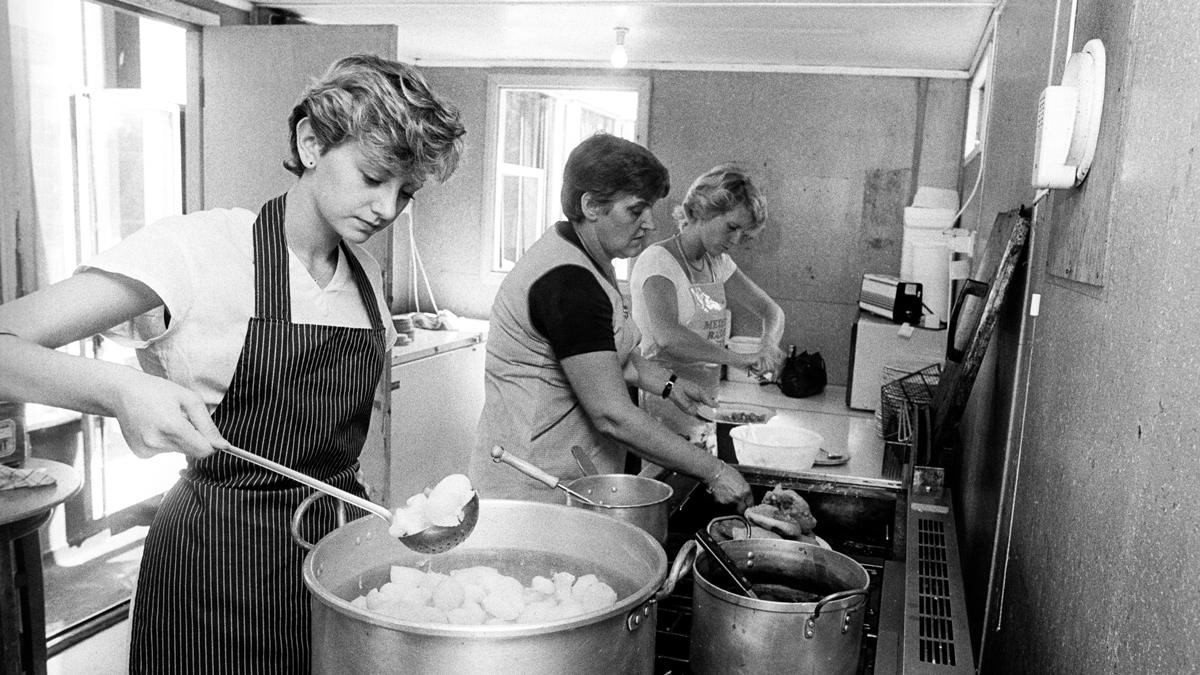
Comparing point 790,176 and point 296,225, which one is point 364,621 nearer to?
point 296,225

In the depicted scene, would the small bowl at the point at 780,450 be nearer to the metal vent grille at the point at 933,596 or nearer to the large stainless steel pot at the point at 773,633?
the metal vent grille at the point at 933,596

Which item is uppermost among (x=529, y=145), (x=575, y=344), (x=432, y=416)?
(x=529, y=145)

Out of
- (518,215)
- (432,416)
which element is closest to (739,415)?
(432,416)

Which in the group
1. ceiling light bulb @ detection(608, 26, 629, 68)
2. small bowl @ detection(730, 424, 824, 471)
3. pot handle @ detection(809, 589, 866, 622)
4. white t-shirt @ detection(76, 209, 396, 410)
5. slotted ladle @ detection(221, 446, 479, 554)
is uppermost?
ceiling light bulb @ detection(608, 26, 629, 68)

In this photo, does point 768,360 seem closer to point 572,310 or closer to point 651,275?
point 651,275

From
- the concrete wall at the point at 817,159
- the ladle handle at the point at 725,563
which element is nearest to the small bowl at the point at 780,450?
the ladle handle at the point at 725,563

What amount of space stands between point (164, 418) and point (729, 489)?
3.57 feet

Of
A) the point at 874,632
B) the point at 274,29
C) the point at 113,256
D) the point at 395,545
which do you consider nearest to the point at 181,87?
the point at 274,29

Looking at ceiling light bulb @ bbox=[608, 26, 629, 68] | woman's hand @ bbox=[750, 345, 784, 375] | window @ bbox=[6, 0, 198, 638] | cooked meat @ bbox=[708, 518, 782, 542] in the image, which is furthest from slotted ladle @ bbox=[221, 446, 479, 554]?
ceiling light bulb @ bbox=[608, 26, 629, 68]

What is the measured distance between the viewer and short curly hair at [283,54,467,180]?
129 cm

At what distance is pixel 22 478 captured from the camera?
8.03 ft

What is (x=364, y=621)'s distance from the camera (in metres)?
0.82

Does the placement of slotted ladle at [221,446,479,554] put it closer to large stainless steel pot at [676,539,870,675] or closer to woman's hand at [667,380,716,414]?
large stainless steel pot at [676,539,870,675]

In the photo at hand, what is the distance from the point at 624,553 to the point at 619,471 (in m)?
1.05
